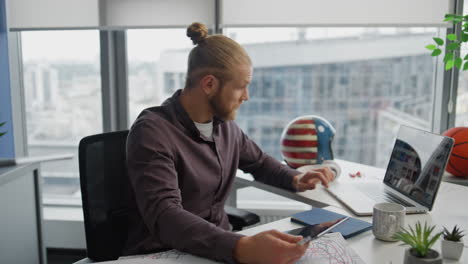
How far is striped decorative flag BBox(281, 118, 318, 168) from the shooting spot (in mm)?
1888

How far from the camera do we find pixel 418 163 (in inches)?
57.3

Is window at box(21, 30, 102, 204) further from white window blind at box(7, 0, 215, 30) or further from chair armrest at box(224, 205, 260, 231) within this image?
chair armrest at box(224, 205, 260, 231)

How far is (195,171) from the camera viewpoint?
134cm

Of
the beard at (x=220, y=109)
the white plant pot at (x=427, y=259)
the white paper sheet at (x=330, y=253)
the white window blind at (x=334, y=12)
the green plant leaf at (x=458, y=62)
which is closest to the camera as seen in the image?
the white plant pot at (x=427, y=259)

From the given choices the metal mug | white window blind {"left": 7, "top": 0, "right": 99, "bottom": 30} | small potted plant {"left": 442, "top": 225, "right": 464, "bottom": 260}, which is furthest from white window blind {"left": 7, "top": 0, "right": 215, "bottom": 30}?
small potted plant {"left": 442, "top": 225, "right": 464, "bottom": 260}

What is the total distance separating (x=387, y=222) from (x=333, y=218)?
0.18 metres

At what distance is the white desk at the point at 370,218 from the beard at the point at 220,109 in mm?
368

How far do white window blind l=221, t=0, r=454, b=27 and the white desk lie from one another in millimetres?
870

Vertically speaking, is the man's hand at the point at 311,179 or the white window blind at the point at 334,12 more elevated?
the white window blind at the point at 334,12

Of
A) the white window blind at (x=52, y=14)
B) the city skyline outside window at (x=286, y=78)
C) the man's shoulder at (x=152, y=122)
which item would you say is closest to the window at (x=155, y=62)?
the city skyline outside window at (x=286, y=78)

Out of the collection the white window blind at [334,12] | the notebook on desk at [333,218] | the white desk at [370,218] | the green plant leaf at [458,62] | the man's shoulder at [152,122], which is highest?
the white window blind at [334,12]

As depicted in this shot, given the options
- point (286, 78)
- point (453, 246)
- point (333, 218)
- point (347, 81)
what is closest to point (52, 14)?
point (286, 78)

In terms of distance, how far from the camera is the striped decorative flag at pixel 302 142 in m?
1.89

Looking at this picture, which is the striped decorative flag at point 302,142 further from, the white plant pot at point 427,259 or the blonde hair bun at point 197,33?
the white plant pot at point 427,259
